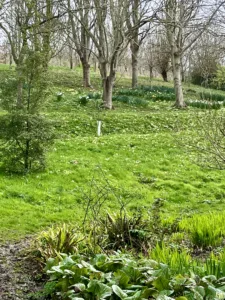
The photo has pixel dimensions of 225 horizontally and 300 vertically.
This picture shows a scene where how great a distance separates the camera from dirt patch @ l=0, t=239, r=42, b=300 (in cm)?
422

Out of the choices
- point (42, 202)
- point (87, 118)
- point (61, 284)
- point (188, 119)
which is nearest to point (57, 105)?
point (87, 118)

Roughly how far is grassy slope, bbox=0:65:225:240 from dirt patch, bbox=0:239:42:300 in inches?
29.8

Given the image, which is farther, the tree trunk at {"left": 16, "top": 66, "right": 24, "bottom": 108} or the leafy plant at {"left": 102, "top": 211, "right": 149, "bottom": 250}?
the tree trunk at {"left": 16, "top": 66, "right": 24, "bottom": 108}

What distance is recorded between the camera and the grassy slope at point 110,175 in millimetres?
7891

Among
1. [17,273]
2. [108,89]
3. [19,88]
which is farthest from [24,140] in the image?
[108,89]

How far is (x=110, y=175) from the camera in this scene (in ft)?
34.6

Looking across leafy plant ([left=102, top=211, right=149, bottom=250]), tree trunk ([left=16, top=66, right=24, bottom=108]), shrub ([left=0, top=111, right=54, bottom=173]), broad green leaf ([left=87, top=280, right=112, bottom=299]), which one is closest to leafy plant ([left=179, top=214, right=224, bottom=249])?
leafy plant ([left=102, top=211, right=149, bottom=250])

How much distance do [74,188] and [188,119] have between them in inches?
353

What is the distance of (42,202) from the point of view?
8.27 meters

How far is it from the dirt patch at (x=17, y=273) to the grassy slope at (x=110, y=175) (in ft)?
2.48

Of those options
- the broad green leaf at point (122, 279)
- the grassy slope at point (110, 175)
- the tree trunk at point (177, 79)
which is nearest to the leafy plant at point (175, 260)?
the broad green leaf at point (122, 279)

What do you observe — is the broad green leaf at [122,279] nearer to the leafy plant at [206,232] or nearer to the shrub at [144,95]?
the leafy plant at [206,232]

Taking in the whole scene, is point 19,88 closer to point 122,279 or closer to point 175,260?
point 175,260

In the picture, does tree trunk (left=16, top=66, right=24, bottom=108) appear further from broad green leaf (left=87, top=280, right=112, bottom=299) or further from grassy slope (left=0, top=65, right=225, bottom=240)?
broad green leaf (left=87, top=280, right=112, bottom=299)
